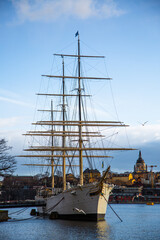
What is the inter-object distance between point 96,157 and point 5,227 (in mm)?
20725

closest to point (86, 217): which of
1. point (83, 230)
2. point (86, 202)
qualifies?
point (86, 202)

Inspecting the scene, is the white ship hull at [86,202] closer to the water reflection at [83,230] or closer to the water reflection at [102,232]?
the water reflection at [83,230]

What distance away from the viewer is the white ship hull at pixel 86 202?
1941 inches

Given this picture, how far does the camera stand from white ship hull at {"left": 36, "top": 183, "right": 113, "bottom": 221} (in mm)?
49312

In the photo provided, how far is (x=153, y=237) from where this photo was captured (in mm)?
39344

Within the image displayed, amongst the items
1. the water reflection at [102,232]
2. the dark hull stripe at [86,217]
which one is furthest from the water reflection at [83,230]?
the dark hull stripe at [86,217]

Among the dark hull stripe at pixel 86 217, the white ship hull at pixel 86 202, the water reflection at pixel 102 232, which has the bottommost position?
the water reflection at pixel 102 232

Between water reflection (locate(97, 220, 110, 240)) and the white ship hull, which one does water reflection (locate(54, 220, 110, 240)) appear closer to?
water reflection (locate(97, 220, 110, 240))

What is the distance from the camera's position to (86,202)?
5041 centimetres

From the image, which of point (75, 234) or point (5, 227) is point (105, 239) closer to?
point (75, 234)

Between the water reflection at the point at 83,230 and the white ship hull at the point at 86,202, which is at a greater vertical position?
the white ship hull at the point at 86,202

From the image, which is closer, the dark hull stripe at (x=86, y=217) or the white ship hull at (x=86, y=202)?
the white ship hull at (x=86, y=202)

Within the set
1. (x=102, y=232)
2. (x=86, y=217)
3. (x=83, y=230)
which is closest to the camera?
(x=102, y=232)

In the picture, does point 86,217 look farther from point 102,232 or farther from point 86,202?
point 102,232
